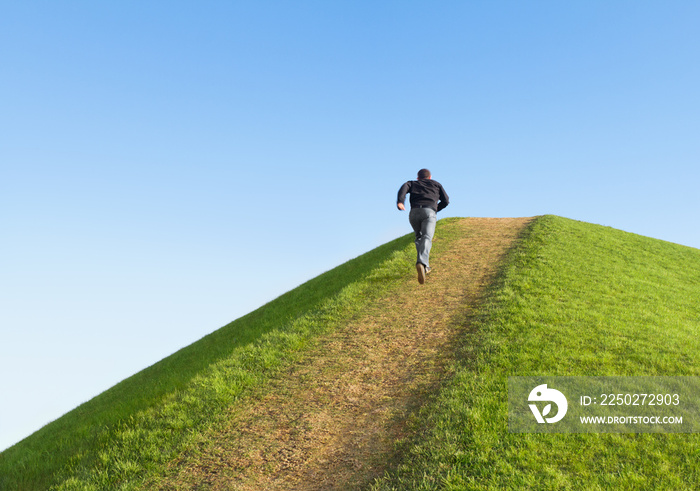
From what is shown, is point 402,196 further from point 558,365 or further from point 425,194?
point 558,365

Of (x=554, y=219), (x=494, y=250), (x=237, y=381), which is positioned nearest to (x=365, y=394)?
(x=237, y=381)

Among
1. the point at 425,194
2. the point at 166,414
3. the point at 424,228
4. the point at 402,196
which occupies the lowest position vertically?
the point at 166,414

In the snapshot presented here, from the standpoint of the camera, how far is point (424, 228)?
13.4m

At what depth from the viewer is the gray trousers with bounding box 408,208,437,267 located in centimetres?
1317

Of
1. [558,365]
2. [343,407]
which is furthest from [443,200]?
[343,407]

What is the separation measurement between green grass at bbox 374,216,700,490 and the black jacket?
130 inches

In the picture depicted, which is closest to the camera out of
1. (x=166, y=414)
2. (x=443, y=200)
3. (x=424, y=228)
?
(x=166, y=414)

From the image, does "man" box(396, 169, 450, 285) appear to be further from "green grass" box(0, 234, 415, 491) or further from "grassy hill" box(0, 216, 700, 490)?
"green grass" box(0, 234, 415, 491)

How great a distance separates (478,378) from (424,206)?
632 centimetres

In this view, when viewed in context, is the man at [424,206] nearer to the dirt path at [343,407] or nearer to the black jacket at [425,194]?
the black jacket at [425,194]

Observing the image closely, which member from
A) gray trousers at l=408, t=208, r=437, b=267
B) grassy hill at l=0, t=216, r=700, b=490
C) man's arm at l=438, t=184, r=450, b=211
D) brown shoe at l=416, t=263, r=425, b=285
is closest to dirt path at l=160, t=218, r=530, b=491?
grassy hill at l=0, t=216, r=700, b=490

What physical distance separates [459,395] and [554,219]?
20.0m

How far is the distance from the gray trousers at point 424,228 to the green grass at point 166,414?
2546 mm

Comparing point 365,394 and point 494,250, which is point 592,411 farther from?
point 494,250
